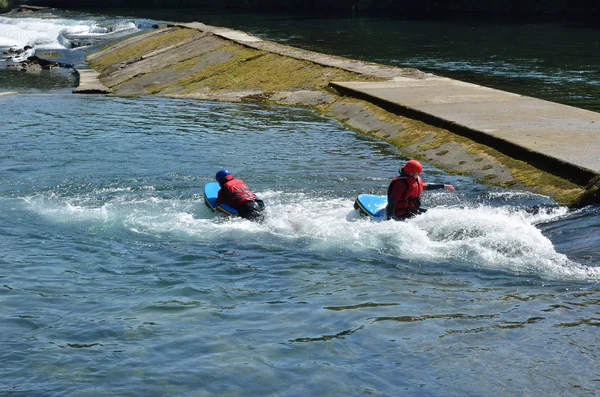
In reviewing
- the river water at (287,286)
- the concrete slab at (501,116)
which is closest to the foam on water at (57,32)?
the concrete slab at (501,116)

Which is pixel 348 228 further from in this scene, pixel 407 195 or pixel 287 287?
pixel 287 287

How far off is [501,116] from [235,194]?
892cm

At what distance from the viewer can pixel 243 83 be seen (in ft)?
100

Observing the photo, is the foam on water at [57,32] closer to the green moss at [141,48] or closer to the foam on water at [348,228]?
the green moss at [141,48]

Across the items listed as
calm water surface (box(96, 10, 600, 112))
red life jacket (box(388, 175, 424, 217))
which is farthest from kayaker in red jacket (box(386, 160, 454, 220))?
calm water surface (box(96, 10, 600, 112))

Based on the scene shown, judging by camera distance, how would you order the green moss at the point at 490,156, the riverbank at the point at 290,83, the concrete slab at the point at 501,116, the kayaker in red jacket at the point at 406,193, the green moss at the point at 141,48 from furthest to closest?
the green moss at the point at 141,48, the riverbank at the point at 290,83, the concrete slab at the point at 501,116, the green moss at the point at 490,156, the kayaker in red jacket at the point at 406,193

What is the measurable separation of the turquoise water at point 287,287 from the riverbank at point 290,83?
814 mm

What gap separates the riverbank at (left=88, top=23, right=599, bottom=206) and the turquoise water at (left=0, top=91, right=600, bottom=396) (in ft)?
2.67

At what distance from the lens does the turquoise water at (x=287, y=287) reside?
7.80m

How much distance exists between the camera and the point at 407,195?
12828mm

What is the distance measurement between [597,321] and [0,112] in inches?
876

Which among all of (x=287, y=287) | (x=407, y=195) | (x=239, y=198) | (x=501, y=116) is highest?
(x=501, y=116)

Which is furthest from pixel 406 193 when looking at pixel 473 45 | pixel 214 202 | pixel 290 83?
pixel 473 45

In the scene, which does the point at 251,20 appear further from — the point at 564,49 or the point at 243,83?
the point at 243,83
